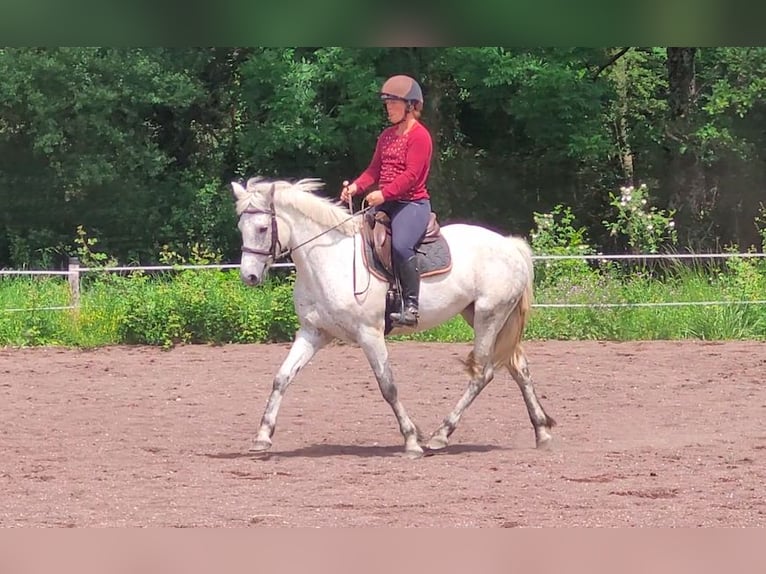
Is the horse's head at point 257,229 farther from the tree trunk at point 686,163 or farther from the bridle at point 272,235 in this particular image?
the tree trunk at point 686,163

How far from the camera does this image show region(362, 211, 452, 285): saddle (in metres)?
6.98

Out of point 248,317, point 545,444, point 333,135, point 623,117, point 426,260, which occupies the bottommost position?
point 248,317

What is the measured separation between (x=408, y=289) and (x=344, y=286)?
1.29ft

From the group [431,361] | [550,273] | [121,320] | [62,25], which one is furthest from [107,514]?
[550,273]

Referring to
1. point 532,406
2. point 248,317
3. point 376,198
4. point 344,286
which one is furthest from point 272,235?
point 248,317

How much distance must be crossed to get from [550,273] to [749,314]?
262 centimetres

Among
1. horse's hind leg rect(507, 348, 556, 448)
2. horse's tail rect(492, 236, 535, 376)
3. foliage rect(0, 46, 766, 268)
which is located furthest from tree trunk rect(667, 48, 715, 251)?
horse's hind leg rect(507, 348, 556, 448)

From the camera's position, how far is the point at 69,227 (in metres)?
25.2

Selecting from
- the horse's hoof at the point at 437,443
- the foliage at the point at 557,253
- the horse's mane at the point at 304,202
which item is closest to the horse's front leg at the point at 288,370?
the horse's mane at the point at 304,202

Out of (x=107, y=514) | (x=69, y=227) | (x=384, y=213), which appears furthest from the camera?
(x=69, y=227)

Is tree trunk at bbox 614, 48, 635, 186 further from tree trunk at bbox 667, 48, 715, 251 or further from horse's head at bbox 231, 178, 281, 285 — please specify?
horse's head at bbox 231, 178, 281, 285

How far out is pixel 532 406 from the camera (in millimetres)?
7410

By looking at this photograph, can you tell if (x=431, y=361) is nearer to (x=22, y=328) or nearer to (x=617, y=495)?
(x=22, y=328)

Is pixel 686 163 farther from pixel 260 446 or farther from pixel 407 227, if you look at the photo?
pixel 260 446
